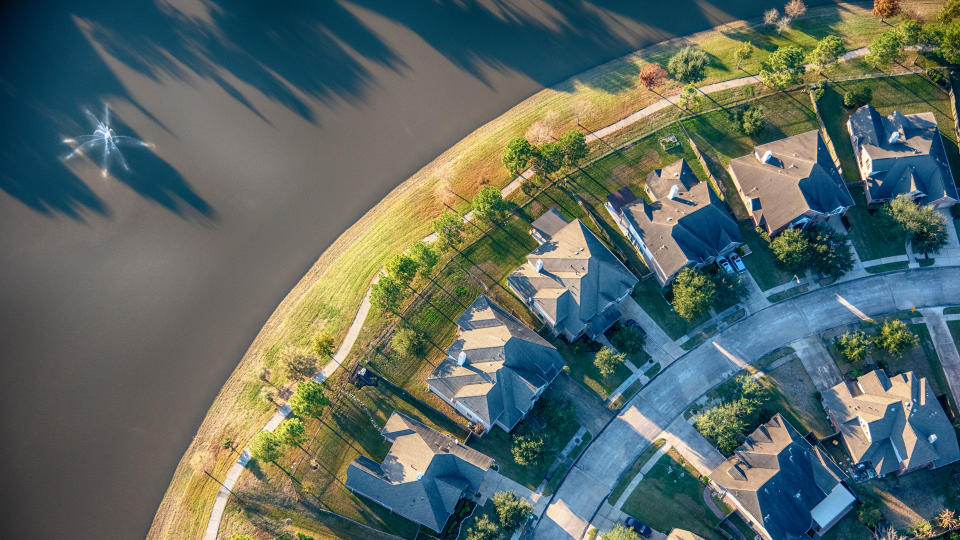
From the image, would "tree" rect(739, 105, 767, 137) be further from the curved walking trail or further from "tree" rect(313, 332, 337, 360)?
"tree" rect(313, 332, 337, 360)

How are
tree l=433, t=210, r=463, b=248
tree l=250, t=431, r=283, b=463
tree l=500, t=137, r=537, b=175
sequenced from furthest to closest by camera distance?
1. tree l=500, t=137, r=537, b=175
2. tree l=433, t=210, r=463, b=248
3. tree l=250, t=431, r=283, b=463

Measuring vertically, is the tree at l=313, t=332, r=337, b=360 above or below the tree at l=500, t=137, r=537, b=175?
below

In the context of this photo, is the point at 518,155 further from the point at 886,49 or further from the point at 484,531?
the point at 886,49

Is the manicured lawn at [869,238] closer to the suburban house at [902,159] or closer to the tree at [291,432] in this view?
the suburban house at [902,159]

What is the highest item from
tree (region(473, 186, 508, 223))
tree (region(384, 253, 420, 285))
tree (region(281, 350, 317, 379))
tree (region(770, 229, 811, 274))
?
tree (region(473, 186, 508, 223))

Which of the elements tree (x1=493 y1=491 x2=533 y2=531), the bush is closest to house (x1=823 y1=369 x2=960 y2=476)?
tree (x1=493 y1=491 x2=533 y2=531)

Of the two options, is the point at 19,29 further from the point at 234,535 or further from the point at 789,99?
the point at 789,99

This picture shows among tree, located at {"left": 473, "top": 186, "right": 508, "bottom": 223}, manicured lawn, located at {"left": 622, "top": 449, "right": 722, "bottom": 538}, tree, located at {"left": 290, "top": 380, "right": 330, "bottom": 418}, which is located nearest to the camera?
manicured lawn, located at {"left": 622, "top": 449, "right": 722, "bottom": 538}
